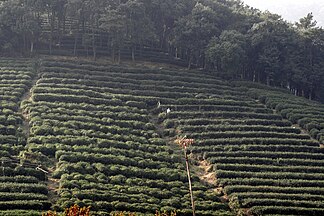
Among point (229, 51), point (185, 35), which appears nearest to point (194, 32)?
point (185, 35)

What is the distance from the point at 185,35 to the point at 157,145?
2585cm

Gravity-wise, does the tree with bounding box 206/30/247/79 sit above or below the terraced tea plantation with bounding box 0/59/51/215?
above

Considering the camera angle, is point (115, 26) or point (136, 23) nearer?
point (115, 26)

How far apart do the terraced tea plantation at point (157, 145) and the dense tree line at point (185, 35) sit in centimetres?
652

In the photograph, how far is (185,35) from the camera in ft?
211

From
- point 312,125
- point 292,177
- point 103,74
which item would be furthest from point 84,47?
point 292,177

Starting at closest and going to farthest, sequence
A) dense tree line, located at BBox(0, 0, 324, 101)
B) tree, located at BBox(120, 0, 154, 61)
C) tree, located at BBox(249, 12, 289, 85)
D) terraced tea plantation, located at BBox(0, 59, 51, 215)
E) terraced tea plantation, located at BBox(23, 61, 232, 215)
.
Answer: terraced tea plantation, located at BBox(0, 59, 51, 215) < terraced tea plantation, located at BBox(23, 61, 232, 215) < dense tree line, located at BBox(0, 0, 324, 101) < tree, located at BBox(120, 0, 154, 61) < tree, located at BBox(249, 12, 289, 85)

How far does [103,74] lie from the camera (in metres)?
56.0

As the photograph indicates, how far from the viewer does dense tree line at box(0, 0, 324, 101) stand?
200 ft

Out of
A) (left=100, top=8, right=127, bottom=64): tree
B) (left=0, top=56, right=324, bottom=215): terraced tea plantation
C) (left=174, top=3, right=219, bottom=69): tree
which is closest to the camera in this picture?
(left=0, top=56, right=324, bottom=215): terraced tea plantation

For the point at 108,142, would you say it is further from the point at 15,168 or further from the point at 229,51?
the point at 229,51

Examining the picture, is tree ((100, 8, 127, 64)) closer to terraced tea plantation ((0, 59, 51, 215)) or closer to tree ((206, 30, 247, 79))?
tree ((206, 30, 247, 79))

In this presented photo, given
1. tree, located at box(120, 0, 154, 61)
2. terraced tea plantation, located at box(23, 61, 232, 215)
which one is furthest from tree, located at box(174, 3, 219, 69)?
terraced tea plantation, located at box(23, 61, 232, 215)

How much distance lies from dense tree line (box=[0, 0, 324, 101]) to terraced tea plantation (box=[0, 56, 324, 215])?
21.4ft
